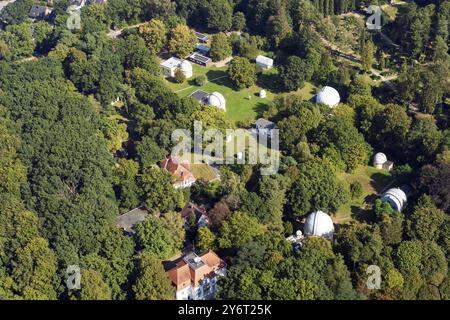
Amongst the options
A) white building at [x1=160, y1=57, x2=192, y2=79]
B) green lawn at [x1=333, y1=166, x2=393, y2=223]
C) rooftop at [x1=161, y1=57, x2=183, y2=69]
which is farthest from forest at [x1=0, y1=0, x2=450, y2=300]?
rooftop at [x1=161, y1=57, x2=183, y2=69]

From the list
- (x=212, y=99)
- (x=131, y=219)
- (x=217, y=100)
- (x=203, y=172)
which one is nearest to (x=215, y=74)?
(x=212, y=99)

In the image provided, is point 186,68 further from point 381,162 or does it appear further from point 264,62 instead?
point 381,162

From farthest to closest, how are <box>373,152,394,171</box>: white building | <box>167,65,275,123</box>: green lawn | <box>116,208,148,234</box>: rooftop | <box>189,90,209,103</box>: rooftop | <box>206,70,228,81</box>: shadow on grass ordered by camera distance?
<box>206,70,228,81</box>: shadow on grass
<box>189,90,209,103</box>: rooftop
<box>167,65,275,123</box>: green lawn
<box>373,152,394,171</box>: white building
<box>116,208,148,234</box>: rooftop

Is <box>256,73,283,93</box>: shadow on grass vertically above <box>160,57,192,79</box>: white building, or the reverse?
<box>160,57,192,79</box>: white building

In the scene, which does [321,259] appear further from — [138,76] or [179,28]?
[179,28]

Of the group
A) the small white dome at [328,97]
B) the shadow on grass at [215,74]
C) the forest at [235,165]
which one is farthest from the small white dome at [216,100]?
the small white dome at [328,97]

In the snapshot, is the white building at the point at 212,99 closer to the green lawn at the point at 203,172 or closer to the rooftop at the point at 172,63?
the rooftop at the point at 172,63

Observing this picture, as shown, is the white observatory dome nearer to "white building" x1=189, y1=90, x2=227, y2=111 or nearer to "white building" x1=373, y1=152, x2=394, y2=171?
"white building" x1=189, y1=90, x2=227, y2=111
